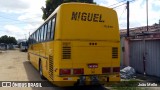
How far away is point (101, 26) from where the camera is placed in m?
10.3

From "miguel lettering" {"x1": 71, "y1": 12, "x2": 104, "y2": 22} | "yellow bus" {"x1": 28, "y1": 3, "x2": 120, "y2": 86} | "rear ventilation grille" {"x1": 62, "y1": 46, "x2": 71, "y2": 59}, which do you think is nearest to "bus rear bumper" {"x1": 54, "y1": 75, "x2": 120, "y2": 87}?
"yellow bus" {"x1": 28, "y1": 3, "x2": 120, "y2": 86}

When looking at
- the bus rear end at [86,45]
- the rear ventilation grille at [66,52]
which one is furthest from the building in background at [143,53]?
the rear ventilation grille at [66,52]

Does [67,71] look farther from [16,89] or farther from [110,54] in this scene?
[16,89]

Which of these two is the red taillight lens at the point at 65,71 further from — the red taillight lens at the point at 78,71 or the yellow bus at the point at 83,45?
the red taillight lens at the point at 78,71

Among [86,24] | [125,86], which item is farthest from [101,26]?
[125,86]

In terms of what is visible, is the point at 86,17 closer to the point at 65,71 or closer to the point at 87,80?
the point at 65,71

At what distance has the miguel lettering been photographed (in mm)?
9908

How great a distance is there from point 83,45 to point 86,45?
0.12m

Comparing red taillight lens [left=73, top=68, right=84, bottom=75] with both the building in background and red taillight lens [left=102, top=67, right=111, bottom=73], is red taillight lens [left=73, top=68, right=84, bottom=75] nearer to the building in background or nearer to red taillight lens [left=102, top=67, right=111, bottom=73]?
red taillight lens [left=102, top=67, right=111, bottom=73]

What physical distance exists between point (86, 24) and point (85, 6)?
69 centimetres

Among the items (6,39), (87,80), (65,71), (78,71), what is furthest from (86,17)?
(6,39)

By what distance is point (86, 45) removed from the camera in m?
9.94

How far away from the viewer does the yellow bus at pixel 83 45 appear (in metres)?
9.57

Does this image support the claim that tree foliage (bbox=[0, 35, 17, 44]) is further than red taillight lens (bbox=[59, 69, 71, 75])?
Yes
